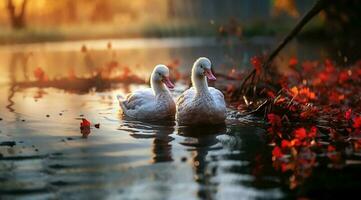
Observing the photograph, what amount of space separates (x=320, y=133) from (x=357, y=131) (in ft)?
2.11

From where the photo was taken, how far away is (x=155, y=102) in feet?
37.3

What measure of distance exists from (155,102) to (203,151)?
2.92m

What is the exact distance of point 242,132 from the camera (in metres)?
10.0

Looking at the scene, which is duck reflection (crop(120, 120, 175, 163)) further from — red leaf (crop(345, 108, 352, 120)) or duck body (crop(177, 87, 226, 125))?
red leaf (crop(345, 108, 352, 120))

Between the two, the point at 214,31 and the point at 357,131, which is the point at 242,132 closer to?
the point at 357,131

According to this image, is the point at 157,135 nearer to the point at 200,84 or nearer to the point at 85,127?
the point at 85,127

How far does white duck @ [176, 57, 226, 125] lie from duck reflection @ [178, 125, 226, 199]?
0.71 feet

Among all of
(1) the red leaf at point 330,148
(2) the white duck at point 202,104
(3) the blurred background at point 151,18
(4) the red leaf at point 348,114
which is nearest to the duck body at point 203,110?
(2) the white duck at point 202,104

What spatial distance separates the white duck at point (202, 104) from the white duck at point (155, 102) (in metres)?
0.34

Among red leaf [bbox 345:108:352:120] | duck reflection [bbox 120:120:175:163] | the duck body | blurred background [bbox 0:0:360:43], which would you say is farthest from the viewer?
blurred background [bbox 0:0:360:43]

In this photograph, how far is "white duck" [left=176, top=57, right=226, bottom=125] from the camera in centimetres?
1060

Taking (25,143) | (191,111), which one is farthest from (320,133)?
(25,143)

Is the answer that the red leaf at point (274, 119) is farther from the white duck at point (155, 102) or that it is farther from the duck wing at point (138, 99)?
the duck wing at point (138, 99)

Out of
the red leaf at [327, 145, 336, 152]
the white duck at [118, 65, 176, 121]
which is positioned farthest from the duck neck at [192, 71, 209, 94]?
the red leaf at [327, 145, 336, 152]
